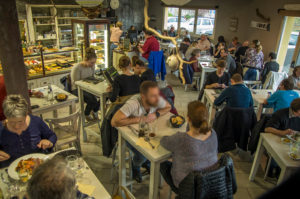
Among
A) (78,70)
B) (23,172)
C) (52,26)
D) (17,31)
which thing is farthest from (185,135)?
(52,26)

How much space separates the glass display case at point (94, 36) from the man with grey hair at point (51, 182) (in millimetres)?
5415

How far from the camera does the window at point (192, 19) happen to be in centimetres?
1083

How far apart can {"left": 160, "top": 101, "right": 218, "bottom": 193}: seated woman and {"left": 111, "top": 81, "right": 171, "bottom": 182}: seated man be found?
53cm

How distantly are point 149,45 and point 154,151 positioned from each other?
4.67 m

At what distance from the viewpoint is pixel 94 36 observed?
6.56 metres

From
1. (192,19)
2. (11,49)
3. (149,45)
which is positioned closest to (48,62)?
(149,45)

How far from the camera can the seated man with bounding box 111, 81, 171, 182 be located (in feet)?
8.02

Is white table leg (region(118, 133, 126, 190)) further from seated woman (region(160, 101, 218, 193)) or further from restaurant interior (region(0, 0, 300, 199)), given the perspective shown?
seated woman (region(160, 101, 218, 193))

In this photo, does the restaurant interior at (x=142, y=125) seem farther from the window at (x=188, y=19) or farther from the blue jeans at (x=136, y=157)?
the window at (x=188, y=19)

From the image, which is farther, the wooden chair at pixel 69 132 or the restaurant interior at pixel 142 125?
the wooden chair at pixel 69 132

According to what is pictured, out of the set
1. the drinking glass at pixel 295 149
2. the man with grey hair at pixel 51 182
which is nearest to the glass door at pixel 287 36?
the drinking glass at pixel 295 149

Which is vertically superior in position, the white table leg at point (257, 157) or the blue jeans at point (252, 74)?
the blue jeans at point (252, 74)

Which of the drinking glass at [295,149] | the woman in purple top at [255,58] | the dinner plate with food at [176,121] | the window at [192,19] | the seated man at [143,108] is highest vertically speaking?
the window at [192,19]

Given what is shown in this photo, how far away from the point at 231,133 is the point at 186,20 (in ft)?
31.3
